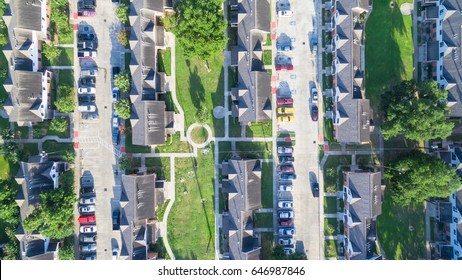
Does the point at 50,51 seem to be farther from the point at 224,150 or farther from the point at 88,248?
the point at 88,248

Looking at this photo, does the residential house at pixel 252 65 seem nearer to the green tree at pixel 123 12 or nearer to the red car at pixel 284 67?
the red car at pixel 284 67

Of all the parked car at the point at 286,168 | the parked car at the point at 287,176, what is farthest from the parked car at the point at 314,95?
the parked car at the point at 287,176

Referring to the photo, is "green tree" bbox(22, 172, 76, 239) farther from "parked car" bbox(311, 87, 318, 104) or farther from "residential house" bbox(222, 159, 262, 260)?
"parked car" bbox(311, 87, 318, 104)

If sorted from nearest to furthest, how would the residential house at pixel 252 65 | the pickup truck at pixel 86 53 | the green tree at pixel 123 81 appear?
the residential house at pixel 252 65 → the green tree at pixel 123 81 → the pickup truck at pixel 86 53

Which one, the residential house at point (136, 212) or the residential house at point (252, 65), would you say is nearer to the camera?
the residential house at point (136, 212)

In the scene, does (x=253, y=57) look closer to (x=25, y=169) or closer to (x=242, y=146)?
(x=242, y=146)

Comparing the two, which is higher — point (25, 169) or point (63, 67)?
point (63, 67)

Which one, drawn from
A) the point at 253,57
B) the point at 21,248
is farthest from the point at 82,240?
the point at 253,57

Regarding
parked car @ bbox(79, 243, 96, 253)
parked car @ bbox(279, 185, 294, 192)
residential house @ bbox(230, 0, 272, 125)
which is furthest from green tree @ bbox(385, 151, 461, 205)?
parked car @ bbox(79, 243, 96, 253)
